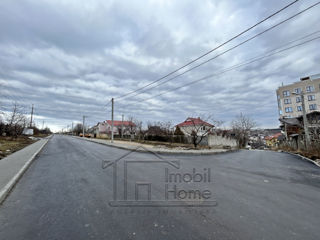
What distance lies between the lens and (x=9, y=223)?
2697 mm

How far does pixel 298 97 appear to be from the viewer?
5578 centimetres

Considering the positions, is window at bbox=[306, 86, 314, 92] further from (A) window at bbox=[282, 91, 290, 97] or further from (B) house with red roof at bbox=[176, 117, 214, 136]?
(B) house with red roof at bbox=[176, 117, 214, 136]

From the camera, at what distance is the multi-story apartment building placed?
173 feet

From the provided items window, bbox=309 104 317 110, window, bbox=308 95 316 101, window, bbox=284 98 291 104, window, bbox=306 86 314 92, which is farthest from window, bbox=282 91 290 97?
window, bbox=309 104 317 110

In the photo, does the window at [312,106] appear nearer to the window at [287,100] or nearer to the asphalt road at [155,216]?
the window at [287,100]

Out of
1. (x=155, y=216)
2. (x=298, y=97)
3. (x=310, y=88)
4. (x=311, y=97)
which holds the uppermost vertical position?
(x=310, y=88)

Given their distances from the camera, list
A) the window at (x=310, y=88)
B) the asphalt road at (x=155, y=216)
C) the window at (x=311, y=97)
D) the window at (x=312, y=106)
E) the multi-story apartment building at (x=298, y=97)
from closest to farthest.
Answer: the asphalt road at (x=155, y=216) < the window at (x=312, y=106) < the multi-story apartment building at (x=298, y=97) < the window at (x=311, y=97) < the window at (x=310, y=88)

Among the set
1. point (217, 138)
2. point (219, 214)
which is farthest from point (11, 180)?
point (217, 138)

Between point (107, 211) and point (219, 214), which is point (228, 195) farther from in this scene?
point (107, 211)

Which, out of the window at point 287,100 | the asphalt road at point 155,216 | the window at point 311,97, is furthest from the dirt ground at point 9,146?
the window at point 287,100

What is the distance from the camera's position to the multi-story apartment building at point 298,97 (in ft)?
173

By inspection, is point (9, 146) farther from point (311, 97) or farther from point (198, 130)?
point (311, 97)

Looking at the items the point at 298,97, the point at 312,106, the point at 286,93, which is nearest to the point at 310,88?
the point at 298,97

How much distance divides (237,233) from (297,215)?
5.33 ft
